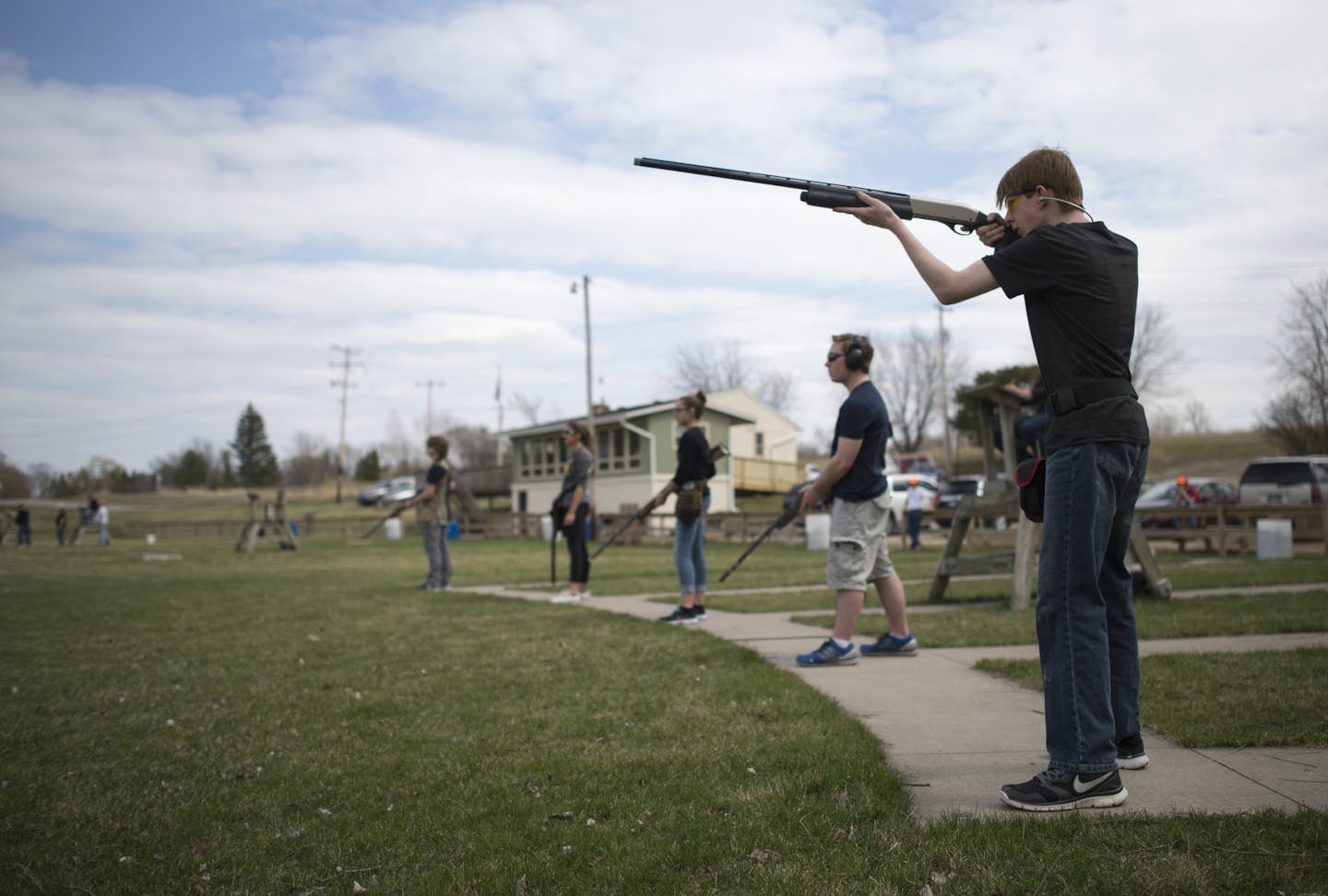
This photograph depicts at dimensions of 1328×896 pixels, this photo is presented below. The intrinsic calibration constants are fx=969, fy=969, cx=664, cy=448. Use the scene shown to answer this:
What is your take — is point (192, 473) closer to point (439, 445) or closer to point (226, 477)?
point (226, 477)

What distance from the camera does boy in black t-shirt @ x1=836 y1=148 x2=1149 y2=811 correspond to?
3.23m

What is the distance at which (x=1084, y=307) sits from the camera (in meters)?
3.30

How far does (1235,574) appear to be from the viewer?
11.8 metres

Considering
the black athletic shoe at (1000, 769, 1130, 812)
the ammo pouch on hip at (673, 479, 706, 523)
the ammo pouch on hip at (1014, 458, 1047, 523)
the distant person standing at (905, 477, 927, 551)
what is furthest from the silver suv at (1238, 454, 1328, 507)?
the black athletic shoe at (1000, 769, 1130, 812)

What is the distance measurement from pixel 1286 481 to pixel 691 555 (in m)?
20.3

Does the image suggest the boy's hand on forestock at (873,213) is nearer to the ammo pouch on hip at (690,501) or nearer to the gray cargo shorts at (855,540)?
the gray cargo shorts at (855,540)

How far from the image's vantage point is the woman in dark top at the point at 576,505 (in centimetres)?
1086

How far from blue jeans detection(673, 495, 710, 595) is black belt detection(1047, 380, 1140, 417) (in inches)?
215

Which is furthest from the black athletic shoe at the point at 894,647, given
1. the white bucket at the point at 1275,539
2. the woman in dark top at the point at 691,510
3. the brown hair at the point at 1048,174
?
the white bucket at the point at 1275,539

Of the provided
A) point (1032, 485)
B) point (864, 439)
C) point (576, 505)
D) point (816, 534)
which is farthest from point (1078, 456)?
point (816, 534)

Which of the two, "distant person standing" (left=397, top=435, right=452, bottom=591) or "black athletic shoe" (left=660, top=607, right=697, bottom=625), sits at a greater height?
"distant person standing" (left=397, top=435, right=452, bottom=591)

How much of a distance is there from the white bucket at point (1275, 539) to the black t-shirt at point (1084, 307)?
14.9m

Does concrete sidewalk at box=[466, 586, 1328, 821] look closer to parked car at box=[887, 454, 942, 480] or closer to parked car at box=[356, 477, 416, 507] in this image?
parked car at box=[887, 454, 942, 480]

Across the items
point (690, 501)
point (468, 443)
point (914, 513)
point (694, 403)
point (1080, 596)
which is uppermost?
point (468, 443)
